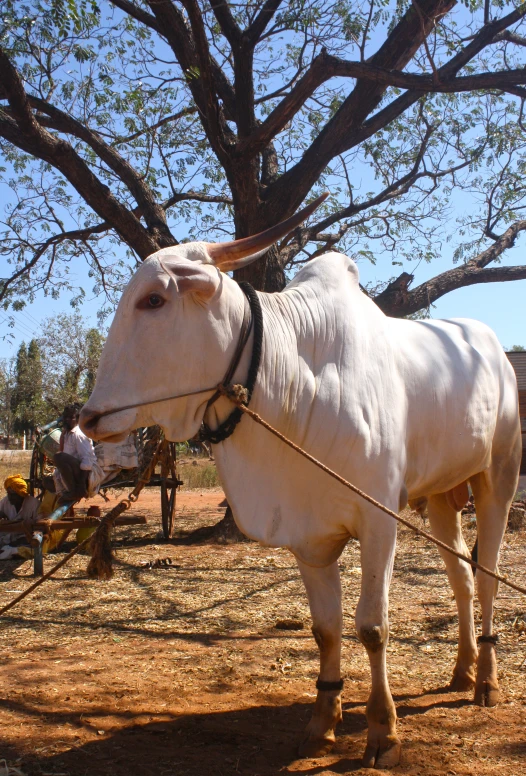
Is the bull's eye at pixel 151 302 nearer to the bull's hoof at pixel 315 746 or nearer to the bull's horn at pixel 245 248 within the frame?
the bull's horn at pixel 245 248

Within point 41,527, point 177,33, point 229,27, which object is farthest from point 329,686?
point 229,27

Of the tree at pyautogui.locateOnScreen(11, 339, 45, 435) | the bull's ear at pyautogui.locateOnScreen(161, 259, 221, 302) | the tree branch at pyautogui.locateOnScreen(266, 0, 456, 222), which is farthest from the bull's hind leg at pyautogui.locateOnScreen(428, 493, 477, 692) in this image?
the tree at pyautogui.locateOnScreen(11, 339, 45, 435)

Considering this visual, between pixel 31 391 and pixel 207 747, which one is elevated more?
pixel 31 391

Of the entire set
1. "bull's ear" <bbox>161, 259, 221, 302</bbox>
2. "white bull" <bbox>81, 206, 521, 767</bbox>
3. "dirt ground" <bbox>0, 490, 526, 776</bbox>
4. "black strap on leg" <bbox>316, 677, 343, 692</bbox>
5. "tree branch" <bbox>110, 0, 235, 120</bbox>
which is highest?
"tree branch" <bbox>110, 0, 235, 120</bbox>

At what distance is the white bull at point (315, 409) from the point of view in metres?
2.43

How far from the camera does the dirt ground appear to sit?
9.43ft

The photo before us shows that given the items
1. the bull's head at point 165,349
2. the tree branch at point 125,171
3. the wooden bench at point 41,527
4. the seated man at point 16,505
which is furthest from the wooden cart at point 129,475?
the bull's head at point 165,349

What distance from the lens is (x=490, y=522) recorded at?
3.77 m

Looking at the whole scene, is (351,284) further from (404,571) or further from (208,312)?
(404,571)

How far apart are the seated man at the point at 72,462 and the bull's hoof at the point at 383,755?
5.05 metres

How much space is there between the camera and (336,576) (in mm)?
3053

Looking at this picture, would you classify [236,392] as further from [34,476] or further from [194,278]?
[34,476]

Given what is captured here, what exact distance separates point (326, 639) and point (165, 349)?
57.8 inches

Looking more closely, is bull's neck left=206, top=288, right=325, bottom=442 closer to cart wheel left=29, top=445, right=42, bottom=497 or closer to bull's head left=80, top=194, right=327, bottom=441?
bull's head left=80, top=194, right=327, bottom=441
